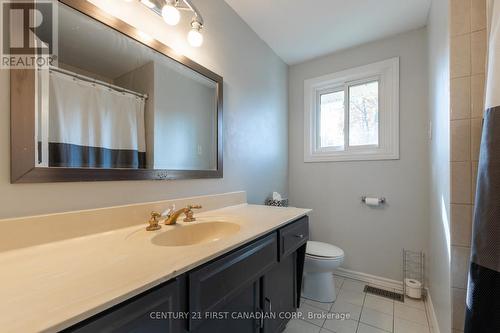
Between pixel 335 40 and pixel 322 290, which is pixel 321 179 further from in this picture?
pixel 335 40

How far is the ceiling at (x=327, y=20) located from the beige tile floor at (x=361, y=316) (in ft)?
7.60

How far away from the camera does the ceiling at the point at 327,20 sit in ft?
5.53

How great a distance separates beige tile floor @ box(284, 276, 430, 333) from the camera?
60.2 inches

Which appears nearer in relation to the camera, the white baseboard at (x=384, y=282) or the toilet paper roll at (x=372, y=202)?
the white baseboard at (x=384, y=282)

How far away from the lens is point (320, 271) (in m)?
1.81

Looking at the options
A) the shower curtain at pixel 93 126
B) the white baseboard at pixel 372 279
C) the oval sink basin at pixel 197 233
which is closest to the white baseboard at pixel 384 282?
the white baseboard at pixel 372 279

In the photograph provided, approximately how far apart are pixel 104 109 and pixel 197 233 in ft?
2.43

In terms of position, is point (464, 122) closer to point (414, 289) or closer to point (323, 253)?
point (323, 253)

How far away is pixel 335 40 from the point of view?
83.5 inches

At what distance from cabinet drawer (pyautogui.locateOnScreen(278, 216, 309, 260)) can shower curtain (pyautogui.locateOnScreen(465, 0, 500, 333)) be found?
28.7 inches

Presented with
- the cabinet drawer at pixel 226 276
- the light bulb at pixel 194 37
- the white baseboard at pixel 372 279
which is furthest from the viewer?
the white baseboard at pixel 372 279

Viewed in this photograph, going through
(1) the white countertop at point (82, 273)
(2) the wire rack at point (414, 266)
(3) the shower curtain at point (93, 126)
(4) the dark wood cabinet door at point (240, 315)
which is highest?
(3) the shower curtain at point (93, 126)

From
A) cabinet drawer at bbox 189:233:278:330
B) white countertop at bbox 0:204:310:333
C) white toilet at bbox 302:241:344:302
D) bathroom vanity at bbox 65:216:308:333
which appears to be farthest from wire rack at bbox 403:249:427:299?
white countertop at bbox 0:204:310:333

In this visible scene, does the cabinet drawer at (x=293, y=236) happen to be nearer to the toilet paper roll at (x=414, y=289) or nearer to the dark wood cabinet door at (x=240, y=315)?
the dark wood cabinet door at (x=240, y=315)
